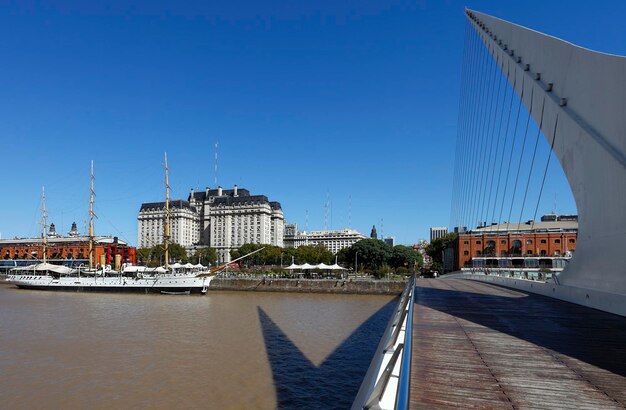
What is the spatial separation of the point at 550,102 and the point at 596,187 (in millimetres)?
3793

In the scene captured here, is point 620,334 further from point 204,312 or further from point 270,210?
point 270,210

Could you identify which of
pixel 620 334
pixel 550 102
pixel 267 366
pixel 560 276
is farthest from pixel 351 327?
pixel 620 334

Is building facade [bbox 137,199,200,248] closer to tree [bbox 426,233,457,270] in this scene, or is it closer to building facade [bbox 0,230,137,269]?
building facade [bbox 0,230,137,269]

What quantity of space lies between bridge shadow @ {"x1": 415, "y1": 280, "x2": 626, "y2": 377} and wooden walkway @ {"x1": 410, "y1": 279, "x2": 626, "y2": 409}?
2cm

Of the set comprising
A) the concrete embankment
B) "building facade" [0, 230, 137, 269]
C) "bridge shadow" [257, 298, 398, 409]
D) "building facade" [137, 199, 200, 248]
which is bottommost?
the concrete embankment

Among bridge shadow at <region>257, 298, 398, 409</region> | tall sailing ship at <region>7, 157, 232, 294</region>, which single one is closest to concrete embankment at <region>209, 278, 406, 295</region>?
tall sailing ship at <region>7, 157, 232, 294</region>

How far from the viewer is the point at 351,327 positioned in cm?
2438

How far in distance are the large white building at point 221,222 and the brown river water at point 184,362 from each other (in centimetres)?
14692

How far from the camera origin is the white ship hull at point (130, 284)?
2077 inches

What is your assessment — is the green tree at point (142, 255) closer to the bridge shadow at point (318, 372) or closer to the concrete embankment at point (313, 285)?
the concrete embankment at point (313, 285)

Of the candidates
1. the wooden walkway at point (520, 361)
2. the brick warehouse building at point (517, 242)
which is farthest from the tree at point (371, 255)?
the wooden walkway at point (520, 361)

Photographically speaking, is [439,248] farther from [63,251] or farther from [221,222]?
[63,251]

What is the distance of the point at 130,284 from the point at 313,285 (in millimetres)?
23935

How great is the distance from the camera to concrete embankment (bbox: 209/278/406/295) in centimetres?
5294
